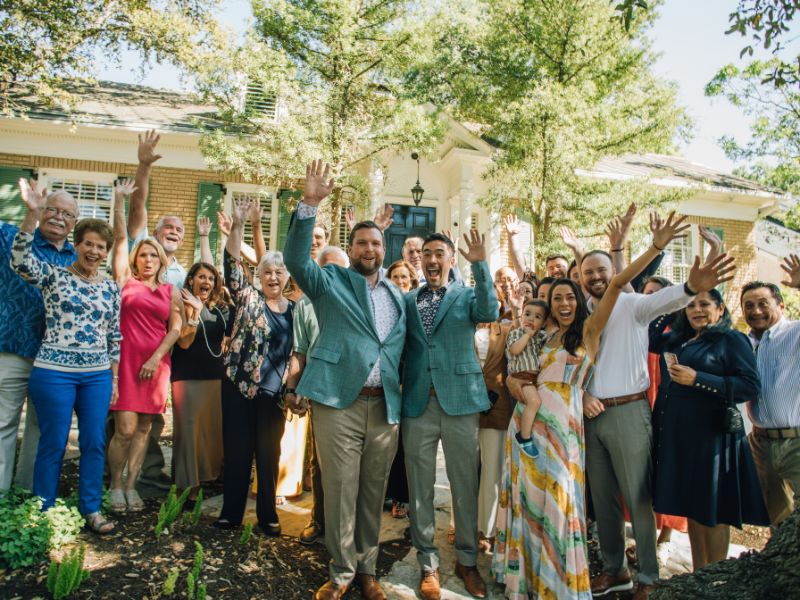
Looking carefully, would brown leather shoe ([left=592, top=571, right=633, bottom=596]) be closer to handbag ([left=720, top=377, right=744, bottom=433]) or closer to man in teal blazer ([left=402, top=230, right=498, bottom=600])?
man in teal blazer ([left=402, top=230, right=498, bottom=600])

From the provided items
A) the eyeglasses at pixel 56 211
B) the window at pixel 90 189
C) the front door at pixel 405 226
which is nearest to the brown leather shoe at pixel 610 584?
the eyeglasses at pixel 56 211

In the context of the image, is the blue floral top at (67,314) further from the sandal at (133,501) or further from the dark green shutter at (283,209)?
the dark green shutter at (283,209)

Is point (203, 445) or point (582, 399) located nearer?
point (582, 399)

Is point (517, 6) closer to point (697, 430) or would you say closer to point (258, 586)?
point (697, 430)

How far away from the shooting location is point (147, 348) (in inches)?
181

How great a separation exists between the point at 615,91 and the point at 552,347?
10411 mm

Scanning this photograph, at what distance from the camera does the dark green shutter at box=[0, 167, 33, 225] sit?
12.2 metres

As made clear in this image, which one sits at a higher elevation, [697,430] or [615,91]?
[615,91]

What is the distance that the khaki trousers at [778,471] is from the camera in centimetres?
380

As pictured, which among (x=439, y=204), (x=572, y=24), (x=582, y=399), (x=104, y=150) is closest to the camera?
(x=582, y=399)

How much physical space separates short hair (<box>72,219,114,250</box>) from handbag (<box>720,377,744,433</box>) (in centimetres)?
441

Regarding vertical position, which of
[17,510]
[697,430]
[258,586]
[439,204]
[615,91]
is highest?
[615,91]

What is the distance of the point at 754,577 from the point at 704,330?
2.18 metres

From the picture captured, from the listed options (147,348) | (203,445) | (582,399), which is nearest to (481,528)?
(582,399)
